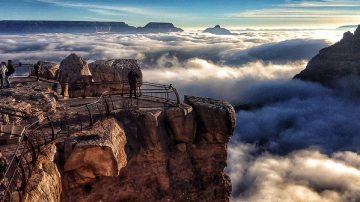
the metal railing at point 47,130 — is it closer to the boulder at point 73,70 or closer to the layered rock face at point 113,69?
the layered rock face at point 113,69

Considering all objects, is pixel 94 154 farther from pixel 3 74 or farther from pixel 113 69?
pixel 113 69

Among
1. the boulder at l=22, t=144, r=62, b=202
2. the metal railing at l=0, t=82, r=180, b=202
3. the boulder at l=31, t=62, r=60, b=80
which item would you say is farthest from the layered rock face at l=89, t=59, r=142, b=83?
the boulder at l=22, t=144, r=62, b=202

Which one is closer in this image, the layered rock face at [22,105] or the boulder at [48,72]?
the layered rock face at [22,105]

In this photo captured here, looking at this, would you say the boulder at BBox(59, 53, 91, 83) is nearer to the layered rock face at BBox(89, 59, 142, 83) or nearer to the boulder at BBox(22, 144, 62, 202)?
the layered rock face at BBox(89, 59, 142, 83)

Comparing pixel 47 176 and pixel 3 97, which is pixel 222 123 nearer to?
pixel 47 176

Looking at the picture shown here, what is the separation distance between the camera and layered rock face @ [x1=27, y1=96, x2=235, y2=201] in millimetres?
20531

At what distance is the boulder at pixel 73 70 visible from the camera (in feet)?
128

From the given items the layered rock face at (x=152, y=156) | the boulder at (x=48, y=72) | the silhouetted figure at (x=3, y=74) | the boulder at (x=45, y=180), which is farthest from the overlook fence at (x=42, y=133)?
the boulder at (x=48, y=72)

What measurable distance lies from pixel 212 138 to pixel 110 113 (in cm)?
693

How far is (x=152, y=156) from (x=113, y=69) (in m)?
17.3

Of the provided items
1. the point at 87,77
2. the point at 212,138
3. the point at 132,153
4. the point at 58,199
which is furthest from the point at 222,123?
the point at 87,77

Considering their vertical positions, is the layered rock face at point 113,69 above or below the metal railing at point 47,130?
above

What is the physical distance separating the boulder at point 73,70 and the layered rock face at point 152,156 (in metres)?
15.7

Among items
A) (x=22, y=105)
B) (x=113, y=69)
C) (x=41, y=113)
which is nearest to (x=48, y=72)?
(x=113, y=69)
